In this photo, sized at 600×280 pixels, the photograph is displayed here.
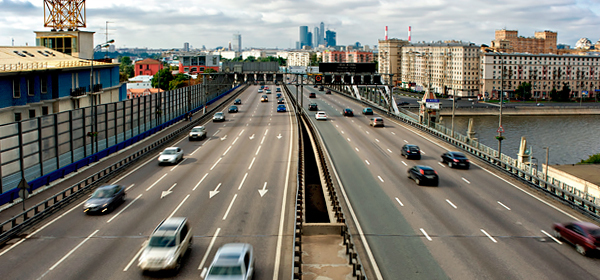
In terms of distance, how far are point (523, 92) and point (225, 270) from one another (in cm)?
17799

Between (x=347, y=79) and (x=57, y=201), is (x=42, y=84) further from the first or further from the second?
(x=347, y=79)

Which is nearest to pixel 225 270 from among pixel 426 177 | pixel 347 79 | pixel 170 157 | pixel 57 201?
pixel 57 201

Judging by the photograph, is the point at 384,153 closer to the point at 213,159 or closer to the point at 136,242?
the point at 213,159

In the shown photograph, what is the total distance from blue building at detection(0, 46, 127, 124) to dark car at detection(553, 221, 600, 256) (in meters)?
30.5

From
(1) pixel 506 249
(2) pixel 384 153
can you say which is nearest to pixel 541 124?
(2) pixel 384 153

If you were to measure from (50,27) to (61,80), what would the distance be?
29.0 metres

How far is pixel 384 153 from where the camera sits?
45.2 m

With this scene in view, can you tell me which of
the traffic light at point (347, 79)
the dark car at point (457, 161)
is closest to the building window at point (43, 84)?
the dark car at point (457, 161)

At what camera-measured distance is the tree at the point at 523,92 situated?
6860 inches

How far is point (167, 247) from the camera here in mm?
18766

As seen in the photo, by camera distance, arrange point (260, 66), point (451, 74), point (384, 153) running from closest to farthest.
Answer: point (384, 153) < point (260, 66) < point (451, 74)

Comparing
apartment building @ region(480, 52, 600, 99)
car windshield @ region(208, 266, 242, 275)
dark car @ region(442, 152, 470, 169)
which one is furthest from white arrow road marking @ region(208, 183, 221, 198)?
apartment building @ region(480, 52, 600, 99)

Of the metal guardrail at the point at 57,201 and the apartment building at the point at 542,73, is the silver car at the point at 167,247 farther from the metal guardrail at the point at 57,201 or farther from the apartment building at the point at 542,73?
the apartment building at the point at 542,73

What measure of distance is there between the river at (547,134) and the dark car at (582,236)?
5166cm
